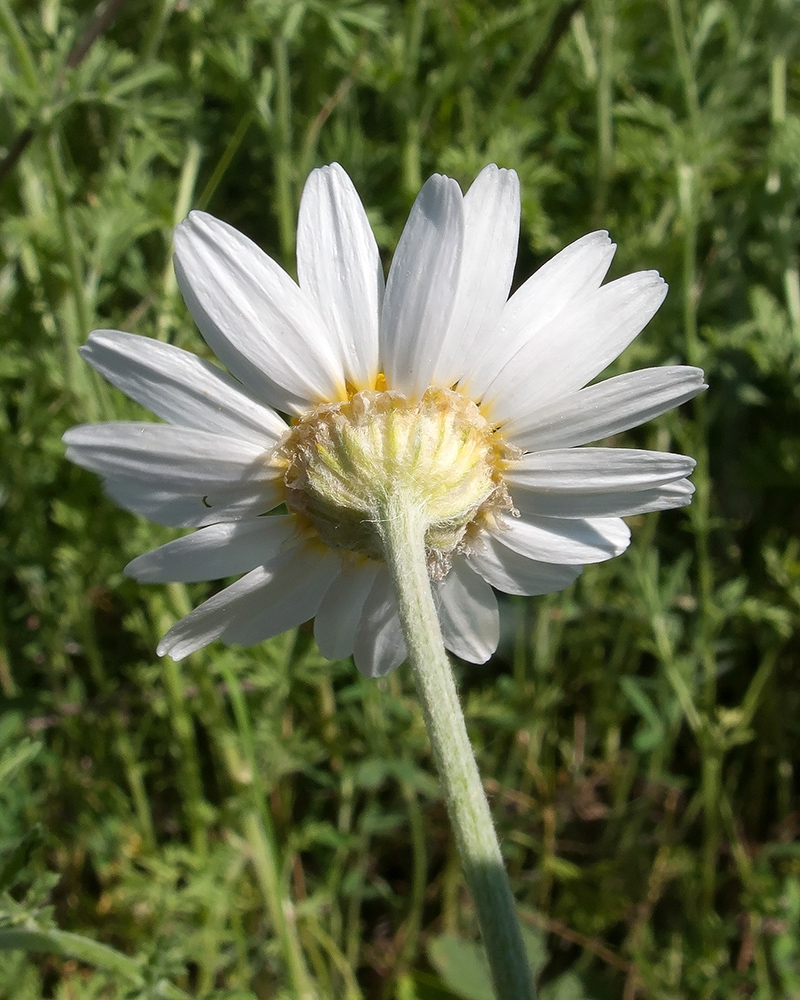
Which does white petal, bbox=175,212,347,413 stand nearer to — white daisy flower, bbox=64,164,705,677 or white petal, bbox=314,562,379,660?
white daisy flower, bbox=64,164,705,677

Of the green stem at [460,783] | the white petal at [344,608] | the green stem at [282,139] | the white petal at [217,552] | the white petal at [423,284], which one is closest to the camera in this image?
the green stem at [460,783]

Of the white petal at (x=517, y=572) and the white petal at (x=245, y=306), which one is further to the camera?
the white petal at (x=517, y=572)

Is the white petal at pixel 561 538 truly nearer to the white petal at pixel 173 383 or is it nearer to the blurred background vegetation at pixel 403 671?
the white petal at pixel 173 383

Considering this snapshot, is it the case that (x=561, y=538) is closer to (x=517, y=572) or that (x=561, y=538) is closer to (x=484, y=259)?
(x=517, y=572)

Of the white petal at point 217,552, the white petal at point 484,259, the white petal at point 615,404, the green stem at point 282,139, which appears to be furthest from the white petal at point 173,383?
the green stem at point 282,139

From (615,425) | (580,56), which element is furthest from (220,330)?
(580,56)

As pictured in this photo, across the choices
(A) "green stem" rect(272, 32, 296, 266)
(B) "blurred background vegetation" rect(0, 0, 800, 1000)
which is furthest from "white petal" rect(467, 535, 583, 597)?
(A) "green stem" rect(272, 32, 296, 266)
